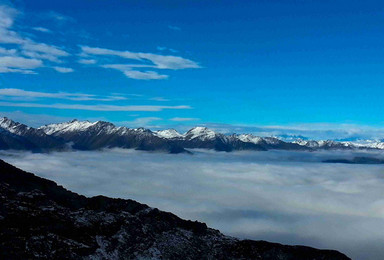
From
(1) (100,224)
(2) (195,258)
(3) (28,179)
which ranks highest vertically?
(3) (28,179)

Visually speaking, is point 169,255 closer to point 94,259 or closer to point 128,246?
point 128,246

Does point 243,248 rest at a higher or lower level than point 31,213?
lower

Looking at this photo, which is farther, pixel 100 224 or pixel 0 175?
pixel 0 175

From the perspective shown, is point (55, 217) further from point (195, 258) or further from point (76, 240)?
point (195, 258)

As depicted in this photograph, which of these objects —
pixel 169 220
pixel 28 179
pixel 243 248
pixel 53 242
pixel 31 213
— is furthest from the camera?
pixel 28 179

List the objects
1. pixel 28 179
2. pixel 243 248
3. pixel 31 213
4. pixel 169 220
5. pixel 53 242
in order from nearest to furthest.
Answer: pixel 53 242 < pixel 31 213 < pixel 243 248 < pixel 169 220 < pixel 28 179

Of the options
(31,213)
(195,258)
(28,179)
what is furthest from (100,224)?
(28,179)

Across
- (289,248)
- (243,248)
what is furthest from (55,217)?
(289,248)
